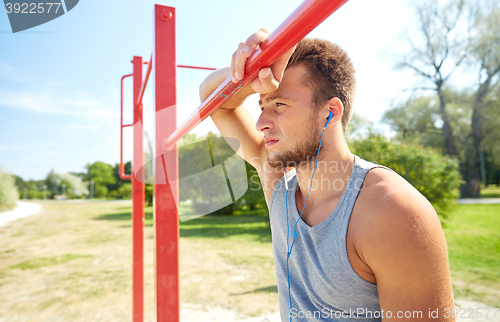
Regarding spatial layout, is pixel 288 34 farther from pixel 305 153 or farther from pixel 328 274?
pixel 328 274

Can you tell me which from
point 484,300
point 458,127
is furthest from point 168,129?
point 458,127

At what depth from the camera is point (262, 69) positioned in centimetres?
80

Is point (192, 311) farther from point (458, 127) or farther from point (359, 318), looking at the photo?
point (458, 127)

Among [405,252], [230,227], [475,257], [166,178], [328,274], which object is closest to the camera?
[405,252]

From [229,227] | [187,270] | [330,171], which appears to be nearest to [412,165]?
[187,270]

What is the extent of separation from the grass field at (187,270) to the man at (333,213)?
2.82m

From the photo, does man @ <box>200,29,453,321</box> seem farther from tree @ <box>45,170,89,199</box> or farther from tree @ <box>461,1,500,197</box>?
tree @ <box>45,170,89,199</box>

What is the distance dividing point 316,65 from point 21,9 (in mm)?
3334

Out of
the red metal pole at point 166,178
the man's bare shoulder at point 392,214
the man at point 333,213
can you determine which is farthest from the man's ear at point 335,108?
the red metal pole at point 166,178

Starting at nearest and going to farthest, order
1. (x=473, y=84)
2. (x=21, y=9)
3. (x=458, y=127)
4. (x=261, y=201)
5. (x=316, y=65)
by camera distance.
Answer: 1. (x=316, y=65)
2. (x=21, y=9)
3. (x=261, y=201)
4. (x=473, y=84)
5. (x=458, y=127)

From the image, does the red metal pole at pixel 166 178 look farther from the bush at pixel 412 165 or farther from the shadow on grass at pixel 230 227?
the shadow on grass at pixel 230 227

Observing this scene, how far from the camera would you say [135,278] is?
2621mm

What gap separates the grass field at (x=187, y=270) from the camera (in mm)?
4203

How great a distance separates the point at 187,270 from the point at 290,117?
514 centimetres
